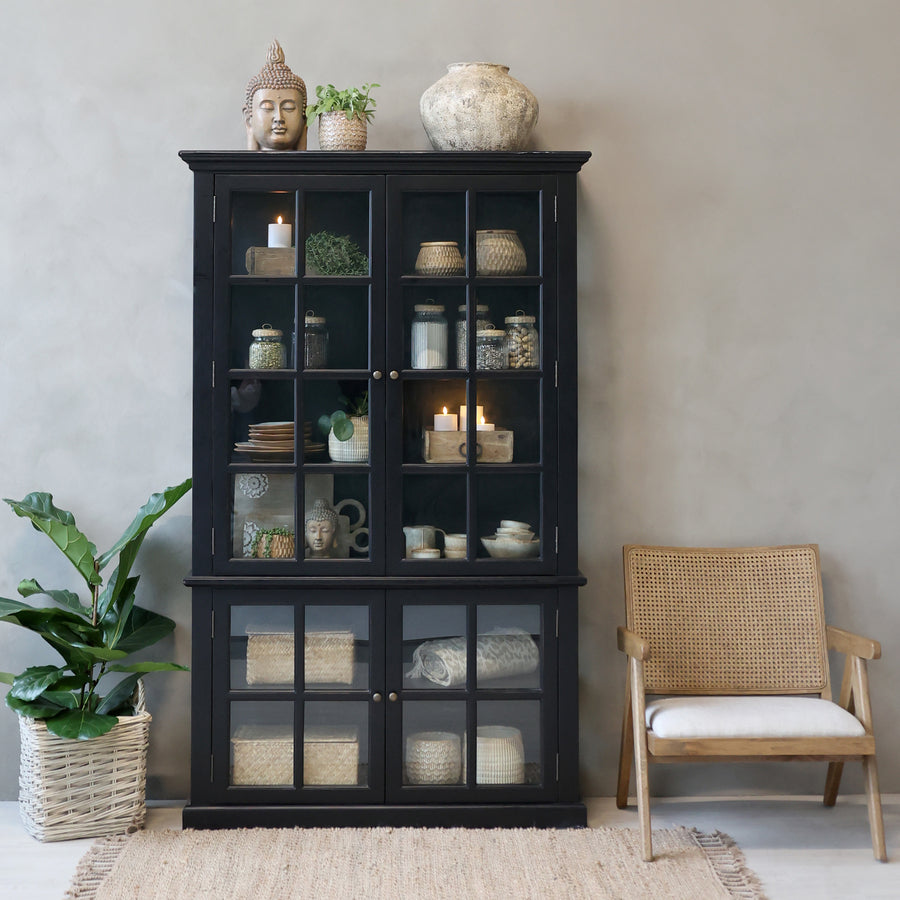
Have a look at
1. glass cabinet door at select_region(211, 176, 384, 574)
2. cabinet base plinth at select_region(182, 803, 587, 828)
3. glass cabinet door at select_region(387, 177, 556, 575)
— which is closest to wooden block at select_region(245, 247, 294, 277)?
glass cabinet door at select_region(211, 176, 384, 574)

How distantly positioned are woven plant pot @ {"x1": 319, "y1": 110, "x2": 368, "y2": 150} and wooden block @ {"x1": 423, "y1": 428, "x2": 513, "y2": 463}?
0.90 m

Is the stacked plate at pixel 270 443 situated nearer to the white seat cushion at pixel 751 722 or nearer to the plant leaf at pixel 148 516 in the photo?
the plant leaf at pixel 148 516

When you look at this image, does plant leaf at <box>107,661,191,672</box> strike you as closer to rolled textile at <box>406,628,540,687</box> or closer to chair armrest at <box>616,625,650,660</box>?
rolled textile at <box>406,628,540,687</box>

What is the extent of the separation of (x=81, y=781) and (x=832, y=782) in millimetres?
2313

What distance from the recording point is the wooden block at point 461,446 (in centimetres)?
284

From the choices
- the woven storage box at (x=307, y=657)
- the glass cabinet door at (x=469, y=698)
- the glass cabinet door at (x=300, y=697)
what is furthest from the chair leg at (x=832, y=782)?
the woven storage box at (x=307, y=657)

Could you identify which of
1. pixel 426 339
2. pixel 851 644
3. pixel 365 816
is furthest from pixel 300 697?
pixel 851 644

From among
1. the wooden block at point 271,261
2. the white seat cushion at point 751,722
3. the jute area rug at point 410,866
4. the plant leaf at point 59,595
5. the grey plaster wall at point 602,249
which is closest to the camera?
the jute area rug at point 410,866

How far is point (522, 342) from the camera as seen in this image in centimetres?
284

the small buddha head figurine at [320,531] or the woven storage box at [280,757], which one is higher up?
the small buddha head figurine at [320,531]

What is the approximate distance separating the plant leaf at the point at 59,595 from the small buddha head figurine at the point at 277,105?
5.04 ft

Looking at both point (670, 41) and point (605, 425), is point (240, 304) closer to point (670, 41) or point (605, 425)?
point (605, 425)

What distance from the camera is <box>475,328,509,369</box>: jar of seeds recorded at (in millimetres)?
2838

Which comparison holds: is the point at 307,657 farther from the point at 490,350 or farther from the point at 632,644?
the point at 490,350
